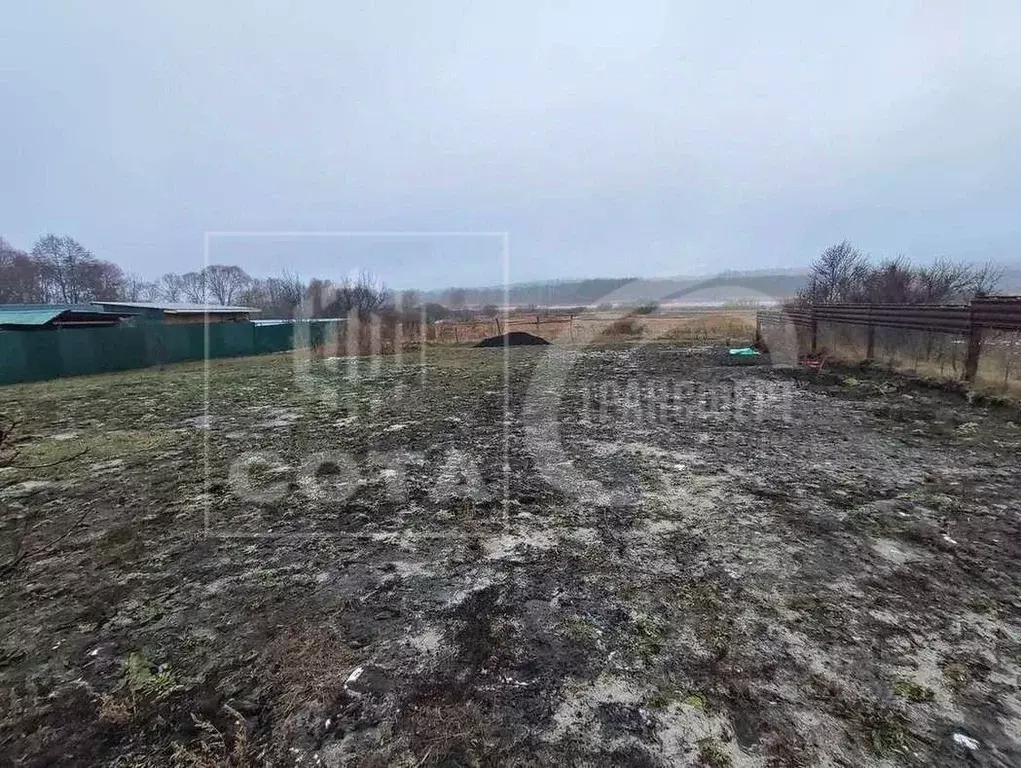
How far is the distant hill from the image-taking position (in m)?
16.1

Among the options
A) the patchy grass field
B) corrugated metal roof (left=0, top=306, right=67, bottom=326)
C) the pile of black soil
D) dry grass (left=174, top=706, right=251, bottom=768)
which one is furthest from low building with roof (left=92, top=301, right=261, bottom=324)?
dry grass (left=174, top=706, right=251, bottom=768)

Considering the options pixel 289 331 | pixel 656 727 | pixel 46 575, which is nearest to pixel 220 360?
pixel 289 331

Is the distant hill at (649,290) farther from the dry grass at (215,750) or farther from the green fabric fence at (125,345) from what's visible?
the dry grass at (215,750)

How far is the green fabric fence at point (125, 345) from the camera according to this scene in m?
11.3

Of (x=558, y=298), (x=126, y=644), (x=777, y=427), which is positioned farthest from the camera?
(x=558, y=298)

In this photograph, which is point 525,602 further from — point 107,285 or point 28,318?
point 107,285

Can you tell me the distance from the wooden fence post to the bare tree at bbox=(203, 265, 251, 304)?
4051 cm

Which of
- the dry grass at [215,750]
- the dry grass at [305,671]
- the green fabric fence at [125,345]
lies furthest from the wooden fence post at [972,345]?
the green fabric fence at [125,345]

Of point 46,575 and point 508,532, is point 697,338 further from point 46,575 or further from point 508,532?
point 46,575

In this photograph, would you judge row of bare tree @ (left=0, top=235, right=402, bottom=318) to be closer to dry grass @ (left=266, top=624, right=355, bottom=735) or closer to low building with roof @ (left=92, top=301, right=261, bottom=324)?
low building with roof @ (left=92, top=301, right=261, bottom=324)

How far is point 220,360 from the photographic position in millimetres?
16031

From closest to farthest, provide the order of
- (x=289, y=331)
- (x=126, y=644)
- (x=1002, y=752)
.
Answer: (x=1002, y=752) < (x=126, y=644) < (x=289, y=331)

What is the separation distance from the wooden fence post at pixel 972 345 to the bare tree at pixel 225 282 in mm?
40508

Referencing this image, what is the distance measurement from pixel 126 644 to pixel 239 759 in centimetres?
→ 84
